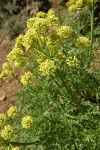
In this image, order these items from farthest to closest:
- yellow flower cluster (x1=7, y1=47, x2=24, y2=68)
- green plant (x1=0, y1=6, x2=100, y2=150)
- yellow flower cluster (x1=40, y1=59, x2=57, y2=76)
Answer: yellow flower cluster (x1=7, y1=47, x2=24, y2=68) < green plant (x1=0, y1=6, x2=100, y2=150) < yellow flower cluster (x1=40, y1=59, x2=57, y2=76)

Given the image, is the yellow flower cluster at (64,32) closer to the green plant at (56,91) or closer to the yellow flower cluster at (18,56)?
the green plant at (56,91)

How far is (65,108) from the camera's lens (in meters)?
5.03

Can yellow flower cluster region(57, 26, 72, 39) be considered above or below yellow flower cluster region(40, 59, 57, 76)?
above

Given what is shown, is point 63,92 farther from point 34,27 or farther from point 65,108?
point 34,27

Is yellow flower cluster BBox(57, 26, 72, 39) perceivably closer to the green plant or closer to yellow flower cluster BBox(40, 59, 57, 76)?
the green plant

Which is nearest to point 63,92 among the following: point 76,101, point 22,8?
point 76,101

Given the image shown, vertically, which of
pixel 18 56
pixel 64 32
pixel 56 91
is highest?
pixel 64 32

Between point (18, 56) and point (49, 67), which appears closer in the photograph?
point (49, 67)

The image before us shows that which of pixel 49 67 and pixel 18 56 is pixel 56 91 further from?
pixel 49 67

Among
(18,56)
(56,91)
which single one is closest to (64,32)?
(18,56)

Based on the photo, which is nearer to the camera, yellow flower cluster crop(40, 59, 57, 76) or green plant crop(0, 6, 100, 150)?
yellow flower cluster crop(40, 59, 57, 76)

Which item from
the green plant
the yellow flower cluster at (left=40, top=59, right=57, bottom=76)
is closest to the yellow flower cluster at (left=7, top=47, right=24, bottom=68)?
the green plant

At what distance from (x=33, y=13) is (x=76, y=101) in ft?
16.9

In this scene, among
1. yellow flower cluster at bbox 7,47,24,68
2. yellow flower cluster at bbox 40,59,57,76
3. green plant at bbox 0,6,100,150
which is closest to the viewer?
yellow flower cluster at bbox 40,59,57,76
